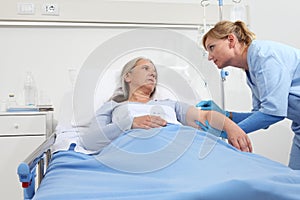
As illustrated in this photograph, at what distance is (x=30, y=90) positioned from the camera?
265 cm

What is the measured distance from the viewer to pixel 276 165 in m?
1.27

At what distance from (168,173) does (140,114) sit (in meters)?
0.84

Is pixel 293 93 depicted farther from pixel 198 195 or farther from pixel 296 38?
pixel 296 38

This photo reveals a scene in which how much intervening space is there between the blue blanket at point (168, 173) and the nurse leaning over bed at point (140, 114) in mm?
153

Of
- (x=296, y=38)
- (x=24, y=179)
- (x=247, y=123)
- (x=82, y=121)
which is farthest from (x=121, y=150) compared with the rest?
(x=296, y=38)

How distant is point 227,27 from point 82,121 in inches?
40.7

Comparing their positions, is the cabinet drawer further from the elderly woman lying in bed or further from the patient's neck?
the patient's neck

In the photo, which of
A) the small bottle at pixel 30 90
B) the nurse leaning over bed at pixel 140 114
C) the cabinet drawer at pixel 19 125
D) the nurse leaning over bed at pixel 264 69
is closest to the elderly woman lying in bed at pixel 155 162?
the nurse leaning over bed at pixel 140 114

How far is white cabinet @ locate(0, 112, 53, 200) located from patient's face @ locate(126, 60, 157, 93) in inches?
26.0

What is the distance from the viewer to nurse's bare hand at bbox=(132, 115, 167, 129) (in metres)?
1.72

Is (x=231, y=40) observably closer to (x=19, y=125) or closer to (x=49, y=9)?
(x=19, y=125)

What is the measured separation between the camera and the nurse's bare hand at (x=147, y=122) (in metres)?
1.72

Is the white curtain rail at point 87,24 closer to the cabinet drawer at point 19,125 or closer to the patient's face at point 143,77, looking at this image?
the patient's face at point 143,77

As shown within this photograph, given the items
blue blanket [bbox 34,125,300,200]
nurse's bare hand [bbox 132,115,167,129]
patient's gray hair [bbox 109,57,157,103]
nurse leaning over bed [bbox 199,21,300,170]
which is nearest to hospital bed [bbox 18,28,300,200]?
blue blanket [bbox 34,125,300,200]
